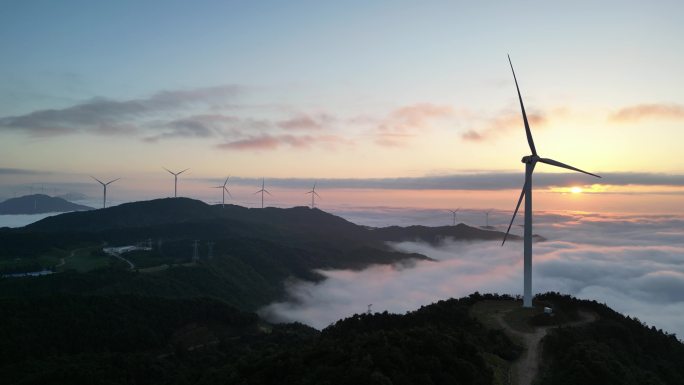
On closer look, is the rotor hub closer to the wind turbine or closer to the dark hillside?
the wind turbine

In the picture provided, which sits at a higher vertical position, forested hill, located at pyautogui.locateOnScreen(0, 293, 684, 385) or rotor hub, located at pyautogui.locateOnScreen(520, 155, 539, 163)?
rotor hub, located at pyautogui.locateOnScreen(520, 155, 539, 163)

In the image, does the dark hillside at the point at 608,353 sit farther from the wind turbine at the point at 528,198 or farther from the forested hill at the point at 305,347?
the wind turbine at the point at 528,198

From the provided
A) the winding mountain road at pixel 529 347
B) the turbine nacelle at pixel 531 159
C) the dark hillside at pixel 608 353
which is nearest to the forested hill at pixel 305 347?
the dark hillside at pixel 608 353

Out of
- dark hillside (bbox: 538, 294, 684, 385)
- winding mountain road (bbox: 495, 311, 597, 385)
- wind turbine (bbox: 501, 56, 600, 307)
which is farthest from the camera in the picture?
wind turbine (bbox: 501, 56, 600, 307)

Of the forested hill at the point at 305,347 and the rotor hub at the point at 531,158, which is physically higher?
the rotor hub at the point at 531,158

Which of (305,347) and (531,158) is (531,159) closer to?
(531,158)

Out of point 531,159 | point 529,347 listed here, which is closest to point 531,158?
point 531,159

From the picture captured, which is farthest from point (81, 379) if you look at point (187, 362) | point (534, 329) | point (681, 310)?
point (681, 310)

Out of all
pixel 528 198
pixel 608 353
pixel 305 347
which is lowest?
pixel 305 347

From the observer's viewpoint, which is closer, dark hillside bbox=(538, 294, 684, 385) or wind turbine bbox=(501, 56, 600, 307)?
dark hillside bbox=(538, 294, 684, 385)

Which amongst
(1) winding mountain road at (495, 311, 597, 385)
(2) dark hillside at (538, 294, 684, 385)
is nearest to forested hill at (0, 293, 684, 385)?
(2) dark hillside at (538, 294, 684, 385)

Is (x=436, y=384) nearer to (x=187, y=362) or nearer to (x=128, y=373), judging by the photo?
(x=128, y=373)
